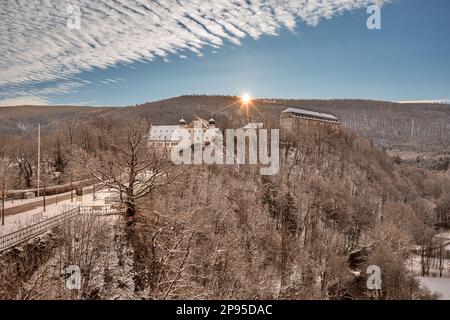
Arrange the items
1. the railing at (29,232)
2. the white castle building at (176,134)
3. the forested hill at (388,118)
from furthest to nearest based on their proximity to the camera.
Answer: the forested hill at (388,118)
the white castle building at (176,134)
the railing at (29,232)

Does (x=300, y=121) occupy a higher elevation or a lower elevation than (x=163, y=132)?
higher

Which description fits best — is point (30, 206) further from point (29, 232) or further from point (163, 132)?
point (163, 132)

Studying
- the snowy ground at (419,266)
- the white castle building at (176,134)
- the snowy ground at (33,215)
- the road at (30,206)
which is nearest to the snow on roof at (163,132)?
the white castle building at (176,134)

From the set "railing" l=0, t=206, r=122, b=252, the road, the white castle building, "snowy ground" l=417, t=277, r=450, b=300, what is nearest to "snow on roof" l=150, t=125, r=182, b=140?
the white castle building

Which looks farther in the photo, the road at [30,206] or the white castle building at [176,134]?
the white castle building at [176,134]

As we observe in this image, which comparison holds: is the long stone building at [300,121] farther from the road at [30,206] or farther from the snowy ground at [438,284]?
the road at [30,206]

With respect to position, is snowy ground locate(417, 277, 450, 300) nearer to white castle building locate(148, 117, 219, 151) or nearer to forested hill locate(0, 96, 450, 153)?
white castle building locate(148, 117, 219, 151)

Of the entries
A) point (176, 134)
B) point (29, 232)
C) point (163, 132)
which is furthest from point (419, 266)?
point (29, 232)

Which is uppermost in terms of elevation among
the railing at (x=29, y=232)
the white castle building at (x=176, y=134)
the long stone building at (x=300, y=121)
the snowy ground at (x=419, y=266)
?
the long stone building at (x=300, y=121)

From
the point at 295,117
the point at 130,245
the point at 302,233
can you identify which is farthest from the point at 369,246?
the point at 295,117

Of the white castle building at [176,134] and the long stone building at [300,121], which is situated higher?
the long stone building at [300,121]

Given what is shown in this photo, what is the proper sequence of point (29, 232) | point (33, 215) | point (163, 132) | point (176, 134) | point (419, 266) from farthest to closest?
point (163, 132), point (176, 134), point (419, 266), point (33, 215), point (29, 232)
